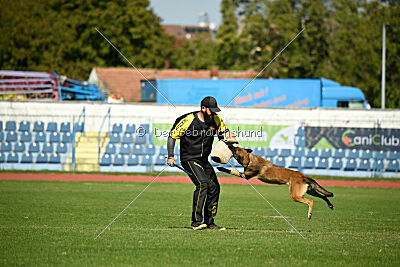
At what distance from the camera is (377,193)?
20438mm

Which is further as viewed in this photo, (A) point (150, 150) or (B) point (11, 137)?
(A) point (150, 150)

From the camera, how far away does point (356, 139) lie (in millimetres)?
26719

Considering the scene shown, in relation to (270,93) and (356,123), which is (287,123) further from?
(270,93)

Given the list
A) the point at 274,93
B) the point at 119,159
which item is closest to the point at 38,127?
the point at 119,159

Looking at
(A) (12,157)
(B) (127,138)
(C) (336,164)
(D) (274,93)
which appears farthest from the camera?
(D) (274,93)

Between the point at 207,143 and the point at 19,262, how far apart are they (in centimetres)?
396

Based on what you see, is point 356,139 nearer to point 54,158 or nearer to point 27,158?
point 54,158

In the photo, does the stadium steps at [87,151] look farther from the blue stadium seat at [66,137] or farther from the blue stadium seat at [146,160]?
the blue stadium seat at [146,160]

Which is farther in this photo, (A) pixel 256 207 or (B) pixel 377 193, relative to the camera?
(B) pixel 377 193

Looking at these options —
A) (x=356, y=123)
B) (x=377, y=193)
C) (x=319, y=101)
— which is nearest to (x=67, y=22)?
(x=319, y=101)

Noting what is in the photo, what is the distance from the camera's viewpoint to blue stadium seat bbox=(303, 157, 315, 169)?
26500 millimetres

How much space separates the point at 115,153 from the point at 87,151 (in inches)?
51.6

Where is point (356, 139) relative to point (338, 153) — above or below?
above

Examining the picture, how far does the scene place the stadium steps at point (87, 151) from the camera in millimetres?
26531
